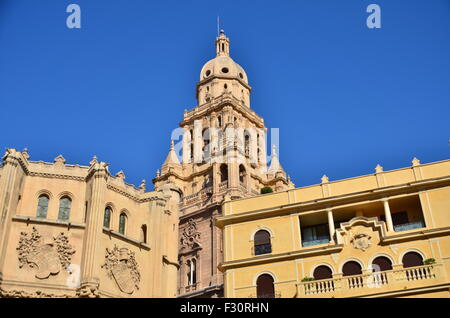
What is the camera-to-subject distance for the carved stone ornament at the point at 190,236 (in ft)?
195

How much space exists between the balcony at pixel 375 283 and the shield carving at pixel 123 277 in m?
11.4

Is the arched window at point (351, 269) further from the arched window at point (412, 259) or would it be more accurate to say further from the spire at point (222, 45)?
the spire at point (222, 45)

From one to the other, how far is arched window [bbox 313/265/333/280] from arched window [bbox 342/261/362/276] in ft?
2.68

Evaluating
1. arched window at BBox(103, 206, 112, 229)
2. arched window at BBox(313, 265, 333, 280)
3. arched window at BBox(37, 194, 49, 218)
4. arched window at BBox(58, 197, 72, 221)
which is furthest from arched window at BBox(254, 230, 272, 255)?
arched window at BBox(37, 194, 49, 218)

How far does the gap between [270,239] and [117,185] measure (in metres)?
11.7

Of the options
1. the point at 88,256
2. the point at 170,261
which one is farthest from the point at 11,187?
the point at 170,261

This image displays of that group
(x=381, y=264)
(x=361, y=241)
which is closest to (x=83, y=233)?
(x=361, y=241)

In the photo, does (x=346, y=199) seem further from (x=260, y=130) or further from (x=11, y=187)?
(x=260, y=130)

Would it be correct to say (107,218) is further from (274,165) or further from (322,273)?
(274,165)

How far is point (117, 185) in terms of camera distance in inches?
1602

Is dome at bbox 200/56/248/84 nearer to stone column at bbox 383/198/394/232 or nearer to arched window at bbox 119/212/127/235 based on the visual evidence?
arched window at bbox 119/212/127/235

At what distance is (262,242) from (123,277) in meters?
9.26

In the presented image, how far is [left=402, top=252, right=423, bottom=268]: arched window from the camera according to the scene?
32.3m

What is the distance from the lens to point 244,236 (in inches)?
1446
